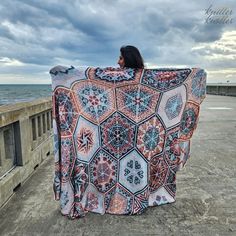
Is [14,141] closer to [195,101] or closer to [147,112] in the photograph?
[147,112]

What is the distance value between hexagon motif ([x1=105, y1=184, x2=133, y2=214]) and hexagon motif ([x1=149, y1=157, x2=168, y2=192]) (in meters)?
0.25

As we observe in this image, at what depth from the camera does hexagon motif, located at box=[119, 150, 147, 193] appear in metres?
2.29

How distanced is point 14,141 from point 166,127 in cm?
174

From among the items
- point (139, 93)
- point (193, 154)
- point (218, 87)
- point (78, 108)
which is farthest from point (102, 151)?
point (218, 87)

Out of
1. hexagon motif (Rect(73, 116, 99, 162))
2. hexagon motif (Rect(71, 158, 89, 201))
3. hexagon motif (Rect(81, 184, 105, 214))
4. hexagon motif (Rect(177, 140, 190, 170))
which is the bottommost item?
hexagon motif (Rect(81, 184, 105, 214))

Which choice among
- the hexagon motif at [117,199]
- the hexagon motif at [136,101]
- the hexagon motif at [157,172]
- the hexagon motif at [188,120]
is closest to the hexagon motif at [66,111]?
the hexagon motif at [136,101]

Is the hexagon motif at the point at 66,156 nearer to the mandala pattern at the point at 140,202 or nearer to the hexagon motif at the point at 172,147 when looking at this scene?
the mandala pattern at the point at 140,202

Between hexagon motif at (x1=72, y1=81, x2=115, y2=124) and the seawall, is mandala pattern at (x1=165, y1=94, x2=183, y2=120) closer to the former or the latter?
hexagon motif at (x1=72, y1=81, x2=115, y2=124)

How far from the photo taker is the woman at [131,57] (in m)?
2.27

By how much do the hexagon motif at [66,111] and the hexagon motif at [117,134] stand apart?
0.85 ft

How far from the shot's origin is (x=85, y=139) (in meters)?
2.23

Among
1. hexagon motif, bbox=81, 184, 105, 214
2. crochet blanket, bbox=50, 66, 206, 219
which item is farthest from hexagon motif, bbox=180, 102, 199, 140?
hexagon motif, bbox=81, 184, 105, 214

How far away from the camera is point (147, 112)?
2.27 m

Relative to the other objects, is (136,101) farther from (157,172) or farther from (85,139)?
(157,172)
